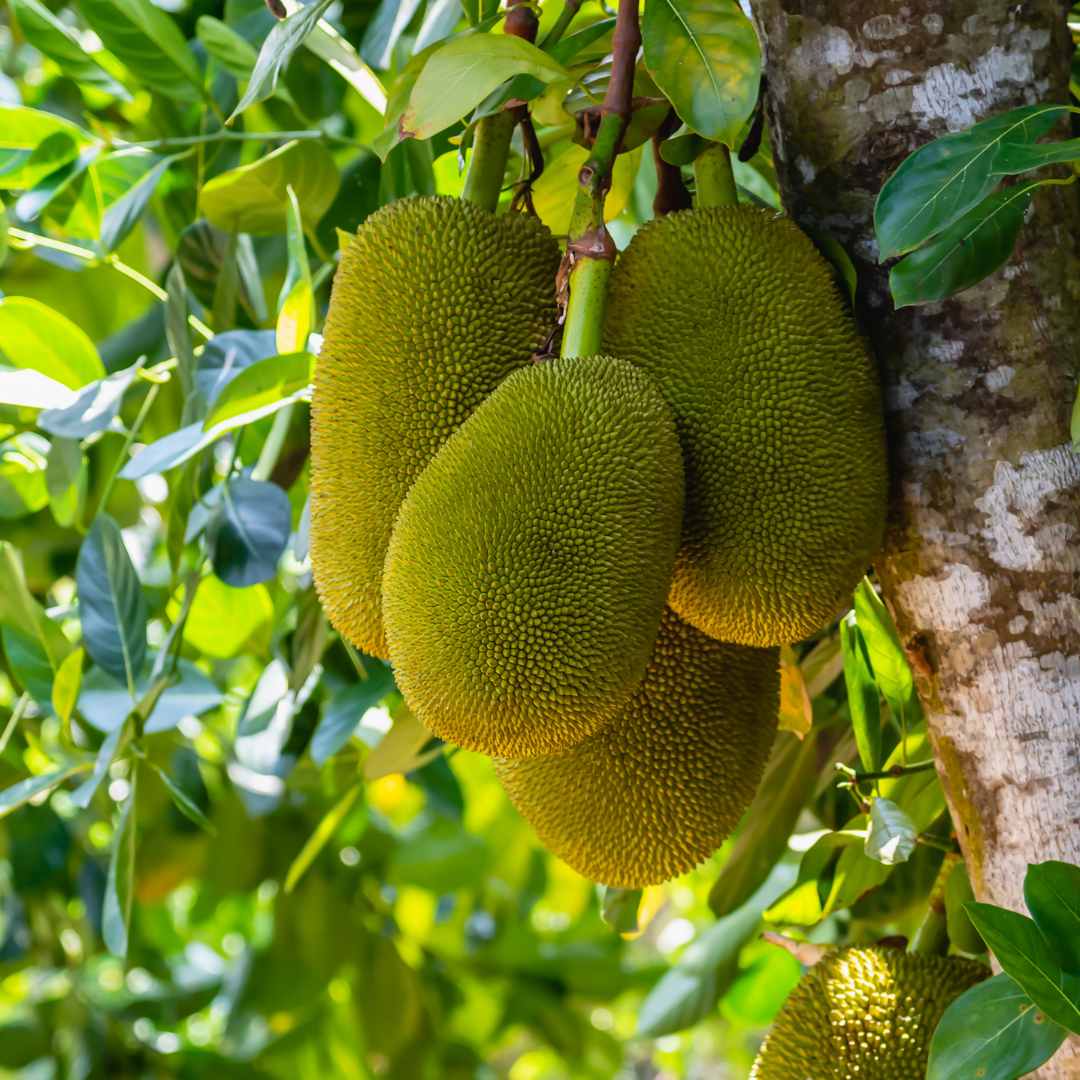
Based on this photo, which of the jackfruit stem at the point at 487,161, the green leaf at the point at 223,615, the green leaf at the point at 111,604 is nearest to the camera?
the jackfruit stem at the point at 487,161

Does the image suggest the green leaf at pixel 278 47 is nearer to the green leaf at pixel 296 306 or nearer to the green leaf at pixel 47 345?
the green leaf at pixel 296 306

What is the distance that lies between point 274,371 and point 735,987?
0.95m

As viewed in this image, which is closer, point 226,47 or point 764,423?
point 764,423

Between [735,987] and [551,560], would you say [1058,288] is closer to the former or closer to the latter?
[551,560]

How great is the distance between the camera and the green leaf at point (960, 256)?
2.31 feet

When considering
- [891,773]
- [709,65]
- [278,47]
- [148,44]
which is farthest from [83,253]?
[891,773]

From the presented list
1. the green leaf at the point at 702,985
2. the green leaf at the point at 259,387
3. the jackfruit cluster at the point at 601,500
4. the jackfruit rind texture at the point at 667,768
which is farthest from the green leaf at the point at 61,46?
the green leaf at the point at 702,985

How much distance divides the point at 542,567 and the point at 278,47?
0.38m

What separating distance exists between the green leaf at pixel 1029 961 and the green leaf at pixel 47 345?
2.78 ft

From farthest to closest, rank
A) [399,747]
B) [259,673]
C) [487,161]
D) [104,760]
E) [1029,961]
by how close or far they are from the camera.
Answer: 1. [259,673]
2. [399,747]
3. [104,760]
4. [487,161]
5. [1029,961]

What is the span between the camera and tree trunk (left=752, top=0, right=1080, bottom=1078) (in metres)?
0.75

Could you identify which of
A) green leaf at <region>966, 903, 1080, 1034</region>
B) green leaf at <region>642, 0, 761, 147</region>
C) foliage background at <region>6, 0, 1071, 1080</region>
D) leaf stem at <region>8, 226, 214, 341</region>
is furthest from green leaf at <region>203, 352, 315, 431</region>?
green leaf at <region>966, 903, 1080, 1034</region>

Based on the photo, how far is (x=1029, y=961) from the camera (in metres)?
0.66

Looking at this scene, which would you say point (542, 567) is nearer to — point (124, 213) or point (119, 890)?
point (119, 890)
